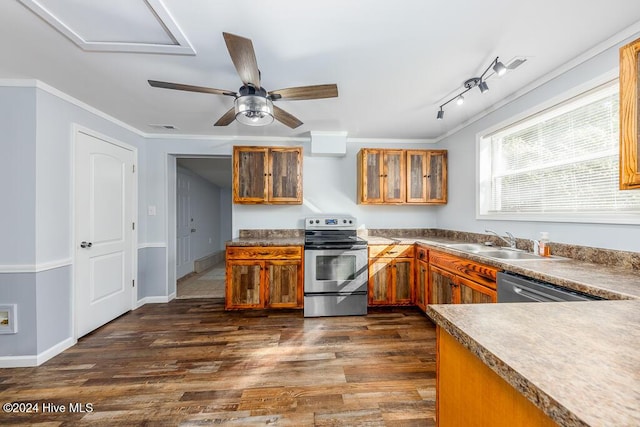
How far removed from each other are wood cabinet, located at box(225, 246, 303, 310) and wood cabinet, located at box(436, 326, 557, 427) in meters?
2.34

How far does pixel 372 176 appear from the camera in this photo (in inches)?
140

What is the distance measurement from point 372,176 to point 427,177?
78cm

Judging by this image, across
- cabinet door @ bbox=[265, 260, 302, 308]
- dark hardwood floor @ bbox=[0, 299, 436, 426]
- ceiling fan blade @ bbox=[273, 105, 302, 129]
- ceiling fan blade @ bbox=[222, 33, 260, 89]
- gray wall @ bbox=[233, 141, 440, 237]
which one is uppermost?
ceiling fan blade @ bbox=[222, 33, 260, 89]

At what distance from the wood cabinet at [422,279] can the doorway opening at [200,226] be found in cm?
273

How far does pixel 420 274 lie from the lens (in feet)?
10.2

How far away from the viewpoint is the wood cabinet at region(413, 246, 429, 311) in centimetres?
295

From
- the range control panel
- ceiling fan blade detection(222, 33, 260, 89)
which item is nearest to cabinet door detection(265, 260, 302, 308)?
the range control panel

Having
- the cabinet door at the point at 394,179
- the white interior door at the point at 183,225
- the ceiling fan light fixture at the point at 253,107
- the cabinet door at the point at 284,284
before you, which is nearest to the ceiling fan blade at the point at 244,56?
the ceiling fan light fixture at the point at 253,107

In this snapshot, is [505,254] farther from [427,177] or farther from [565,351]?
[565,351]

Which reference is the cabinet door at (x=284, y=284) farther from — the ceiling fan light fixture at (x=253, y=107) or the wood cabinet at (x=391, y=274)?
the ceiling fan light fixture at (x=253, y=107)

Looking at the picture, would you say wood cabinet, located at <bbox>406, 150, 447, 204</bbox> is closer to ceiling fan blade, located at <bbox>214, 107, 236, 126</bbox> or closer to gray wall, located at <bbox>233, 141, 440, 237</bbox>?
gray wall, located at <bbox>233, 141, 440, 237</bbox>

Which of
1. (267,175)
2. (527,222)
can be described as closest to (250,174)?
(267,175)

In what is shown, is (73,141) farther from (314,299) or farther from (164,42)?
(314,299)

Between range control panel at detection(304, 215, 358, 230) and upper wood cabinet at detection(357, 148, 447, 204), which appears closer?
upper wood cabinet at detection(357, 148, 447, 204)
